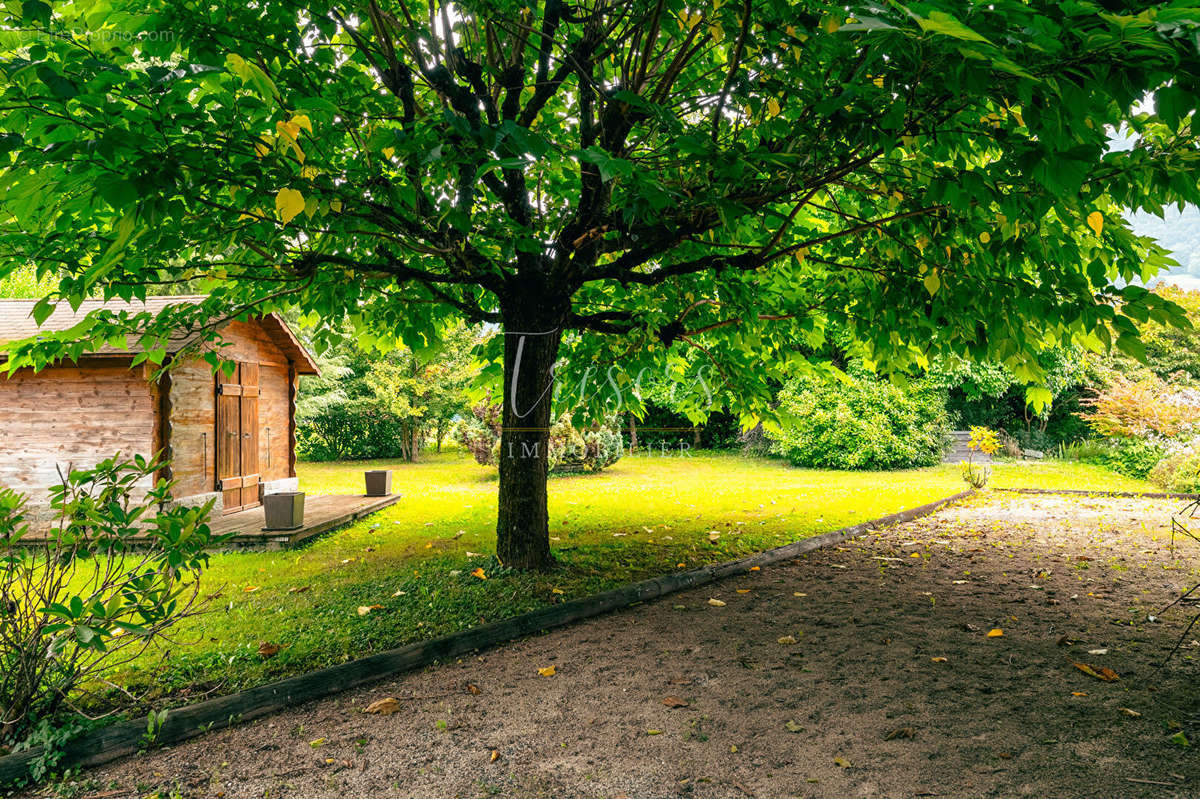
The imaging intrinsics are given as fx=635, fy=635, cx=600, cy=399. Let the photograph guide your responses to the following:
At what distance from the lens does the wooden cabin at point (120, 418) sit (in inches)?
340

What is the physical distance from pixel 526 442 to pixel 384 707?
2.86 m

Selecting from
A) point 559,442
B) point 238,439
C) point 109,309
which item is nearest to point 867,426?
point 559,442

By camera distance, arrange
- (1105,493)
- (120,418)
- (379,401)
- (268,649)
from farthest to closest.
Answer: (379,401), (1105,493), (120,418), (268,649)

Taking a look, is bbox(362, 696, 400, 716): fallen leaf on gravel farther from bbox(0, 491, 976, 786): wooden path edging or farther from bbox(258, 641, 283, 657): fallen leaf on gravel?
bbox(258, 641, 283, 657): fallen leaf on gravel

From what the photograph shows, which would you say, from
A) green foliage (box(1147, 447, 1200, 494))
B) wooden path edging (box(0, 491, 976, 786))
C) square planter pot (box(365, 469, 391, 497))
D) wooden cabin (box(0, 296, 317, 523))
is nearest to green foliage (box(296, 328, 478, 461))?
square planter pot (box(365, 469, 391, 497))

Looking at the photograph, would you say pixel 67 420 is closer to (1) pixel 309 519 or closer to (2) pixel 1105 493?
(1) pixel 309 519

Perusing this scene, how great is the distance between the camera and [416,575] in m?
6.17

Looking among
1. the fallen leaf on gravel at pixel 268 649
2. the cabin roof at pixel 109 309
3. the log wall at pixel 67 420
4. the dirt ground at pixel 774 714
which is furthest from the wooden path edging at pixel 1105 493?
the log wall at pixel 67 420

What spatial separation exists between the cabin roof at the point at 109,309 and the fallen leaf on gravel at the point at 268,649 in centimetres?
545

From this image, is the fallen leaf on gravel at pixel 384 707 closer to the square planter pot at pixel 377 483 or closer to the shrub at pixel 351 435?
the square planter pot at pixel 377 483

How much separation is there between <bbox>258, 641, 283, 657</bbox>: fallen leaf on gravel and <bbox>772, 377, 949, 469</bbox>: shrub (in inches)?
604

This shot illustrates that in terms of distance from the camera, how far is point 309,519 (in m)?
9.10

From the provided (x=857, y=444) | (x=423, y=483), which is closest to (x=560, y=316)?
(x=423, y=483)

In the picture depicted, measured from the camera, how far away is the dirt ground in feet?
9.32
